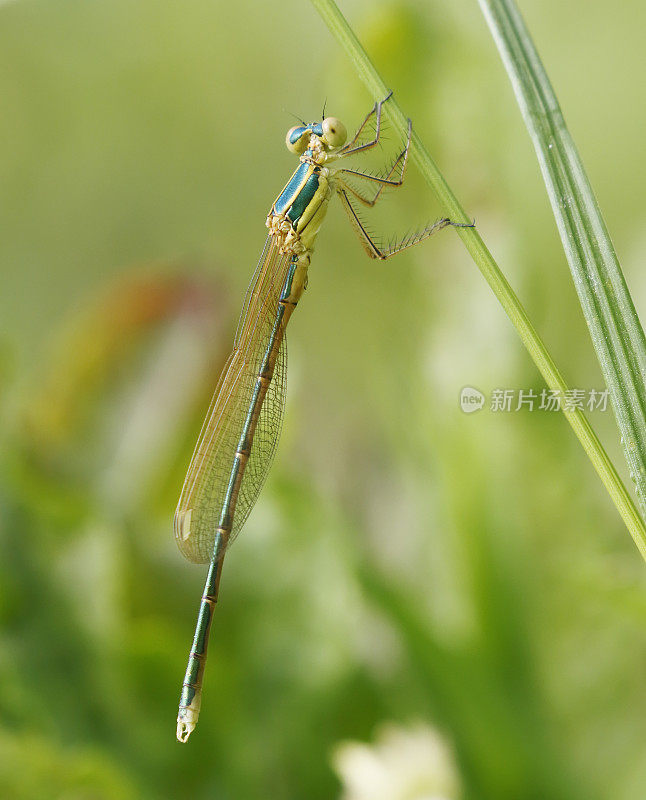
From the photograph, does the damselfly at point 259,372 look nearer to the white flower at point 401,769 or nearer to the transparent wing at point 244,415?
the transparent wing at point 244,415

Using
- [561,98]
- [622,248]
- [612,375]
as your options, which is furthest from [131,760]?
[561,98]

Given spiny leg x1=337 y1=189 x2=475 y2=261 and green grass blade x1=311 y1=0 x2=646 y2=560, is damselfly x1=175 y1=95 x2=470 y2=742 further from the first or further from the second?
green grass blade x1=311 y1=0 x2=646 y2=560

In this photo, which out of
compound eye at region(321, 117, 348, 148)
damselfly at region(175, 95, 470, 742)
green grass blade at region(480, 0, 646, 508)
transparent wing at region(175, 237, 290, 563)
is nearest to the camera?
green grass blade at region(480, 0, 646, 508)

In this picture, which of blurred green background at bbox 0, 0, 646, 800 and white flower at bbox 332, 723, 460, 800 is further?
blurred green background at bbox 0, 0, 646, 800

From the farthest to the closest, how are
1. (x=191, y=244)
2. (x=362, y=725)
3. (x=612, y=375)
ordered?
(x=191, y=244)
(x=362, y=725)
(x=612, y=375)

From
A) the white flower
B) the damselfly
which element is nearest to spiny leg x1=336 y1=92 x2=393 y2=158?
the damselfly

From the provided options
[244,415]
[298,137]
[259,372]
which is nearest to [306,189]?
[298,137]

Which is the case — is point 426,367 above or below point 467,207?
below

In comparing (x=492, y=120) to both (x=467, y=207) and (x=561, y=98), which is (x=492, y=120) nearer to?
(x=467, y=207)
